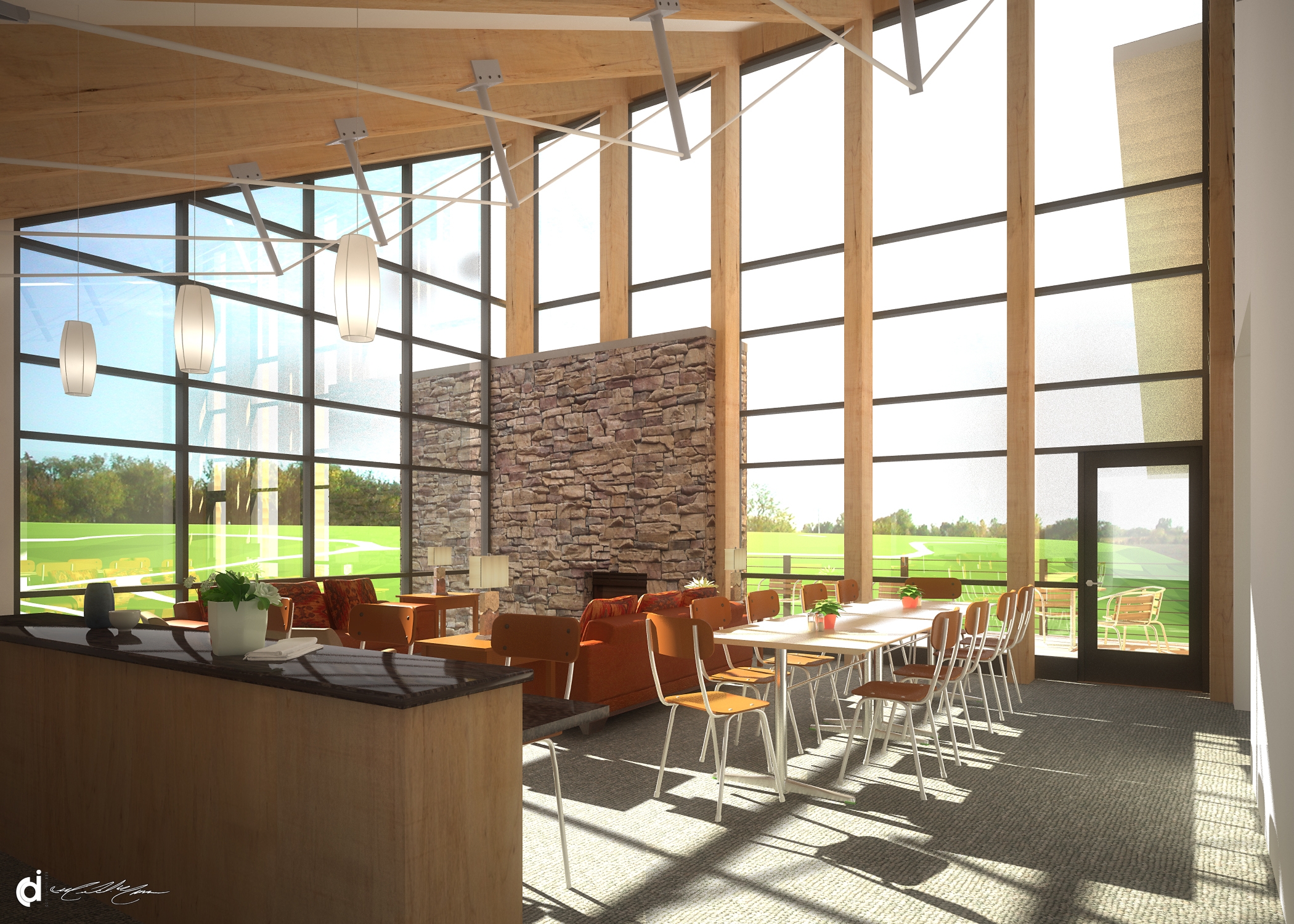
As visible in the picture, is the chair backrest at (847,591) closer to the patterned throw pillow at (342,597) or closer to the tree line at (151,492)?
the patterned throw pillow at (342,597)

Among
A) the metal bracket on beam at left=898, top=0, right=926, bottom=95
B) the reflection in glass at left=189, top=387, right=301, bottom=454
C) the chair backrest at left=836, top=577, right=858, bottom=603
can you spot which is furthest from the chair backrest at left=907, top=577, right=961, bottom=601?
the reflection in glass at left=189, top=387, right=301, bottom=454

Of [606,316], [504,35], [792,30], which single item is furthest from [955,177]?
[504,35]

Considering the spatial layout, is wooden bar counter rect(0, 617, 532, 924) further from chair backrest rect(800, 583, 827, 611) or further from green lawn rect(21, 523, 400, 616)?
green lawn rect(21, 523, 400, 616)

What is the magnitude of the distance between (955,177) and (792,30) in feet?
8.94

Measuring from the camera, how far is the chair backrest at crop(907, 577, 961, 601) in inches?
305

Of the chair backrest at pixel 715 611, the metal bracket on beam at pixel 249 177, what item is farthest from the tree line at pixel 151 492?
the chair backrest at pixel 715 611

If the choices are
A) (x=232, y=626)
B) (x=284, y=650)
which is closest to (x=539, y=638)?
(x=284, y=650)

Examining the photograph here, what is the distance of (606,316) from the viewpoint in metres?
11.0

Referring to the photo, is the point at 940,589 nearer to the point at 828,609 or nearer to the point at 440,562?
the point at 828,609

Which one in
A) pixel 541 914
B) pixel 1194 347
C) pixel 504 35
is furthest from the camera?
pixel 1194 347

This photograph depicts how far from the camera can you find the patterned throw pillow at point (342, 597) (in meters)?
8.83

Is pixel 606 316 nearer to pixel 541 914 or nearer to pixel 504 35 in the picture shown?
pixel 504 35

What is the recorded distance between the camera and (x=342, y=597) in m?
8.99

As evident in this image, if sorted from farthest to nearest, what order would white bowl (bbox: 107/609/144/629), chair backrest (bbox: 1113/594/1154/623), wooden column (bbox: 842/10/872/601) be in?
wooden column (bbox: 842/10/872/601), chair backrest (bbox: 1113/594/1154/623), white bowl (bbox: 107/609/144/629)
